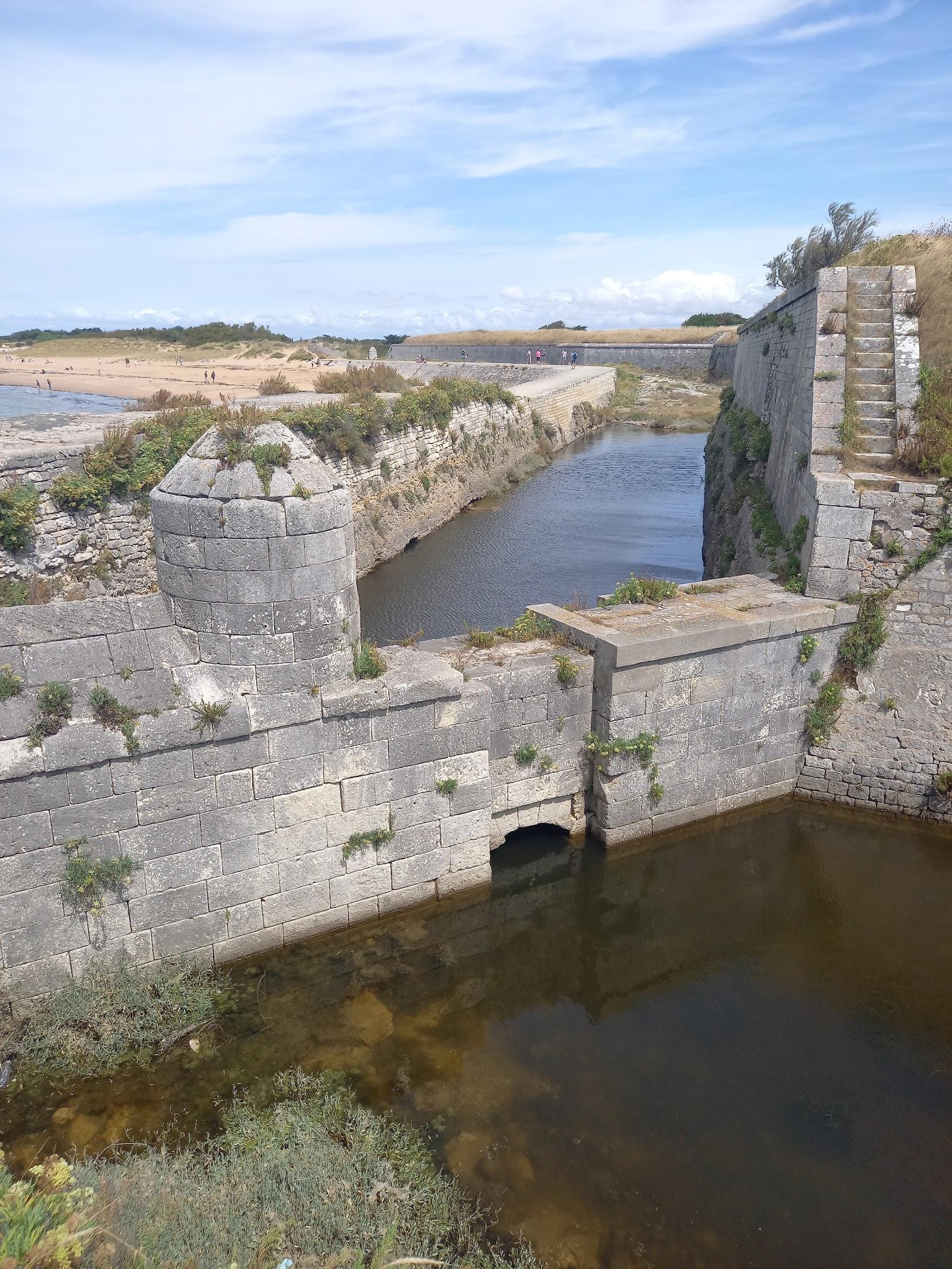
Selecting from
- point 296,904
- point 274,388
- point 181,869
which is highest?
point 274,388

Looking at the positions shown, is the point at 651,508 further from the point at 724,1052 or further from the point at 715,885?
the point at 724,1052

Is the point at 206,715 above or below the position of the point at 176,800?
above

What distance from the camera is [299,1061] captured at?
6371 mm

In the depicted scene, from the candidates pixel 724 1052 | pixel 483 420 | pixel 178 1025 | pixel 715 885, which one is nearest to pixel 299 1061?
pixel 178 1025

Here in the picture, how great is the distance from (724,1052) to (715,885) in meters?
2.26

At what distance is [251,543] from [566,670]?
353 cm

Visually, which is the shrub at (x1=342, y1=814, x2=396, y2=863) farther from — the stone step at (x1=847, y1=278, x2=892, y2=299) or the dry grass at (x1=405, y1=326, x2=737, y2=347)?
the dry grass at (x1=405, y1=326, x2=737, y2=347)

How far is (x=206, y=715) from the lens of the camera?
6.48 m

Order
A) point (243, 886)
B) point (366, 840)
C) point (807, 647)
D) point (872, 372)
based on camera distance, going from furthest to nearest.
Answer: point (872, 372)
point (807, 647)
point (366, 840)
point (243, 886)

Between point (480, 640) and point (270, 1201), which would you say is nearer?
point (270, 1201)

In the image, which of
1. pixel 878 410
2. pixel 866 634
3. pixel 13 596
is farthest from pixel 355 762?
pixel 878 410

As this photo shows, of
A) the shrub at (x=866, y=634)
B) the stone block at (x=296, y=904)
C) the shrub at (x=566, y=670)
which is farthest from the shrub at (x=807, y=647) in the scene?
the stone block at (x=296, y=904)

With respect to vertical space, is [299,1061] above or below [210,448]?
below

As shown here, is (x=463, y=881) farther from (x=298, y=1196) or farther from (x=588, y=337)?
(x=588, y=337)
